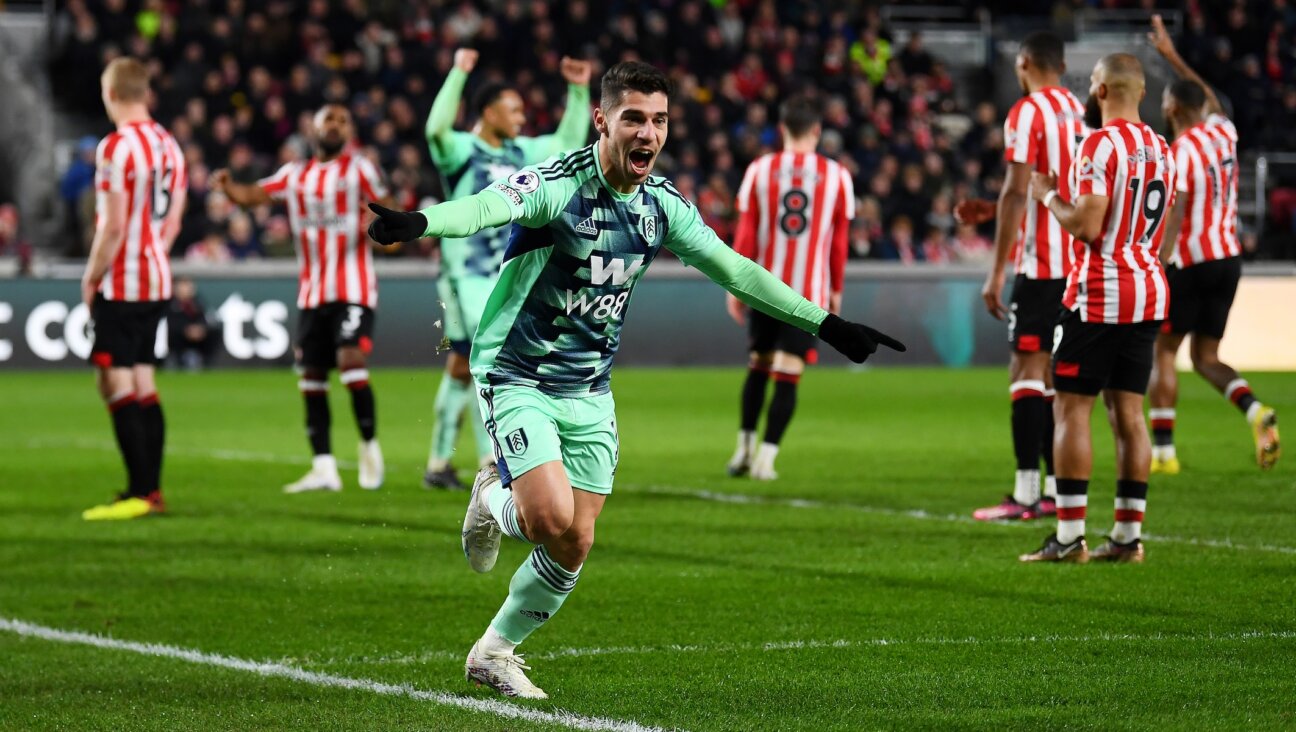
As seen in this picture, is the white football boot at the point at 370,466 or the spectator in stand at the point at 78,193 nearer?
the white football boot at the point at 370,466

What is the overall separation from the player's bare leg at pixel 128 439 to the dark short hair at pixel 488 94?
2.55 meters

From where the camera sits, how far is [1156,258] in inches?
295

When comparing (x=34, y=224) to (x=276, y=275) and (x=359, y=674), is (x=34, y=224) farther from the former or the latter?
(x=359, y=674)

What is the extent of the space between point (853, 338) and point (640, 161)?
76 centimetres

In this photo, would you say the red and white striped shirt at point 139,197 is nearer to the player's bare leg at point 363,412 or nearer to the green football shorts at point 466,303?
the player's bare leg at point 363,412

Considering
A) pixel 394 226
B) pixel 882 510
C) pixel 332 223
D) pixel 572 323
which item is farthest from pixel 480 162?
pixel 394 226

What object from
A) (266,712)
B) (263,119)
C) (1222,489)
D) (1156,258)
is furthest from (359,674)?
(263,119)

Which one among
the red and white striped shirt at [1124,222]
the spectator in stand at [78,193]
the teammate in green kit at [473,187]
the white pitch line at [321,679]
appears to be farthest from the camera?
the spectator in stand at [78,193]

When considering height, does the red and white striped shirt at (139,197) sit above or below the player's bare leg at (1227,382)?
above

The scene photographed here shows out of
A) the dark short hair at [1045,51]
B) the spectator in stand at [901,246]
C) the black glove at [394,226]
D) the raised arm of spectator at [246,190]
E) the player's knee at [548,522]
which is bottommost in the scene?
the spectator in stand at [901,246]

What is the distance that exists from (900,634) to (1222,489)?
4827 mm

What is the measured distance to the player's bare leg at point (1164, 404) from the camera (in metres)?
11.4

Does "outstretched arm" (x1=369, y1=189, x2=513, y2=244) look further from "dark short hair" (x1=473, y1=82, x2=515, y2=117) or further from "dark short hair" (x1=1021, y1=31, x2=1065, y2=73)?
"dark short hair" (x1=473, y1=82, x2=515, y2=117)

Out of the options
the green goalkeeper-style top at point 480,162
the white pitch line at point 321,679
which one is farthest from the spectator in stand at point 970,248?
the white pitch line at point 321,679
